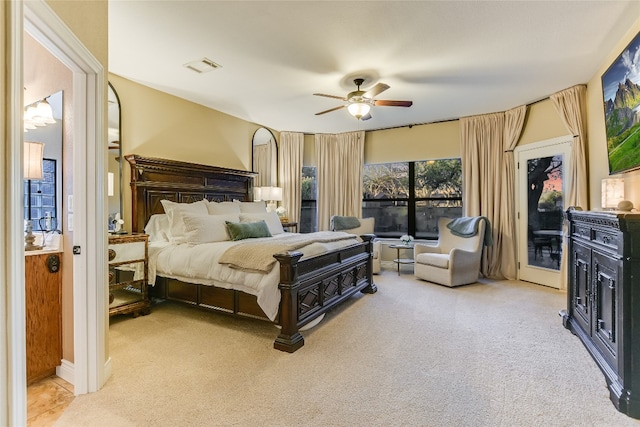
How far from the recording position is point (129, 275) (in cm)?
323

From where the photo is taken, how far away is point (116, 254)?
3.03m

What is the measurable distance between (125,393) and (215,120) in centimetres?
411

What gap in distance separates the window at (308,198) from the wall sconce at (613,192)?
4832 mm

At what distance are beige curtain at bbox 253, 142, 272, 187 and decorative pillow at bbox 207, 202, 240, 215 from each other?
1523mm

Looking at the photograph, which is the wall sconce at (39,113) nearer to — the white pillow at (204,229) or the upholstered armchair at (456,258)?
the white pillow at (204,229)

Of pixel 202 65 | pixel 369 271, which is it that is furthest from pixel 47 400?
pixel 369 271

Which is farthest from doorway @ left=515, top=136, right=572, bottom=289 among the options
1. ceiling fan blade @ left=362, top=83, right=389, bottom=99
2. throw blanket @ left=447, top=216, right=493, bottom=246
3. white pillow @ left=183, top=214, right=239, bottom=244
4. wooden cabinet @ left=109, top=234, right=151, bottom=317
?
wooden cabinet @ left=109, top=234, right=151, bottom=317

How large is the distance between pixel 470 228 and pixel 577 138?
177cm

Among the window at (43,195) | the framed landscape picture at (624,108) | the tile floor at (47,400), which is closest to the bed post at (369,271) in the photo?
the framed landscape picture at (624,108)

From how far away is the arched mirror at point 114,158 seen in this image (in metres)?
3.63

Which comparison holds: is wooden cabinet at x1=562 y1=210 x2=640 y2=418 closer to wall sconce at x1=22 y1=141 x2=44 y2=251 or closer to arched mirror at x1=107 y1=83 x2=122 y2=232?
wall sconce at x1=22 y1=141 x2=44 y2=251

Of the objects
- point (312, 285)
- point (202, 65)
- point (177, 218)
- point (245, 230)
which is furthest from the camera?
point (245, 230)

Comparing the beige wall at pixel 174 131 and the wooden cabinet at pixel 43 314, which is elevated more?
the beige wall at pixel 174 131

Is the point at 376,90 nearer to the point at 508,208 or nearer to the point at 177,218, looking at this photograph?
the point at 177,218
